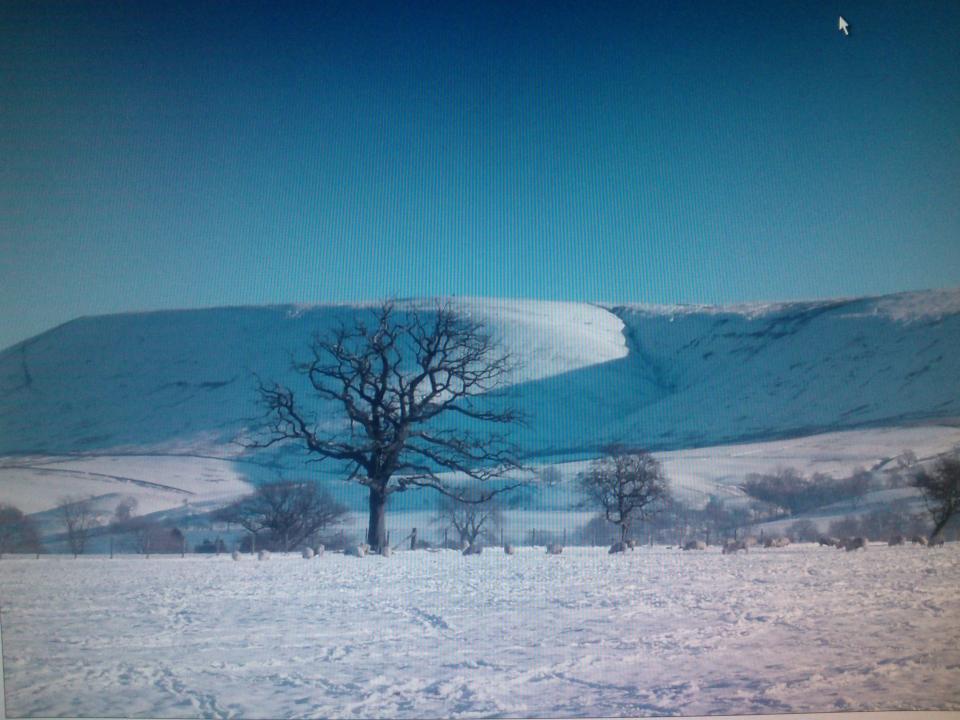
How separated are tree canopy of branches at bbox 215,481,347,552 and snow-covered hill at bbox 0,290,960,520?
0.93 ft

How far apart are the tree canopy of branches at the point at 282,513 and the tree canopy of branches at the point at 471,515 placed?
1919 mm

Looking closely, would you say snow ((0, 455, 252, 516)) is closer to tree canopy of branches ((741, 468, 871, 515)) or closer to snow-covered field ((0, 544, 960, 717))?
snow-covered field ((0, 544, 960, 717))

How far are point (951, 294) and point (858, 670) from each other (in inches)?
192

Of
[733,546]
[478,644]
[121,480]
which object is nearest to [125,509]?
[121,480]

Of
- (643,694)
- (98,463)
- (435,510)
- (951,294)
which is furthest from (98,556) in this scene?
(951,294)

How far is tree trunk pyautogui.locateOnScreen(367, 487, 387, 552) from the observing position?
12805 mm

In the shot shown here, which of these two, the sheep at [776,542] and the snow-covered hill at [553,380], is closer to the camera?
the snow-covered hill at [553,380]

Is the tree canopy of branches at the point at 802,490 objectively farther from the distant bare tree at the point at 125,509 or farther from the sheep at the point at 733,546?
the distant bare tree at the point at 125,509

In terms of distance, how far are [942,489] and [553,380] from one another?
616 cm

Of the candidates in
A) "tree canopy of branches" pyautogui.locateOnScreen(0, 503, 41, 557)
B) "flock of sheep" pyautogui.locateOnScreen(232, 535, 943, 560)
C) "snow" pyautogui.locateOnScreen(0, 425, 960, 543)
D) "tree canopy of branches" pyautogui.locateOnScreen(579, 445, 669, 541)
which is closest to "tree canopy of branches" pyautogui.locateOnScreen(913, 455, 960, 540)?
"snow" pyautogui.locateOnScreen(0, 425, 960, 543)

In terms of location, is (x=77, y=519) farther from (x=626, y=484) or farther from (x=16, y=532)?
(x=626, y=484)

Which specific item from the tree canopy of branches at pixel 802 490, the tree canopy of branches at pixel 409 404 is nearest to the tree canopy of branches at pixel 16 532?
the tree canopy of branches at pixel 409 404

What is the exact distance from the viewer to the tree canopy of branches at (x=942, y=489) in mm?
9289

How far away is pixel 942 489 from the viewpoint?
30.9ft
